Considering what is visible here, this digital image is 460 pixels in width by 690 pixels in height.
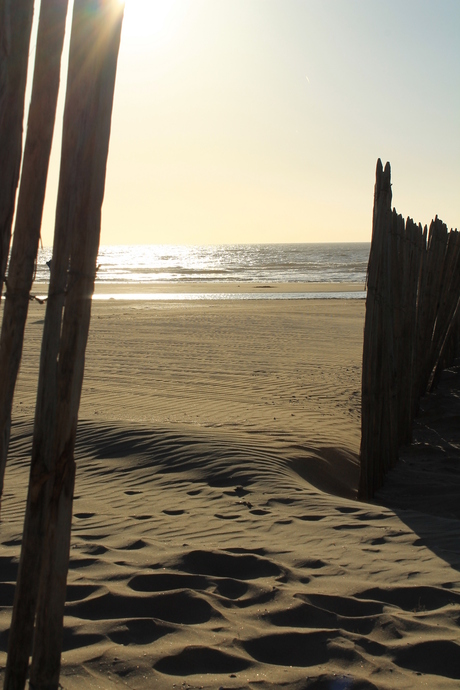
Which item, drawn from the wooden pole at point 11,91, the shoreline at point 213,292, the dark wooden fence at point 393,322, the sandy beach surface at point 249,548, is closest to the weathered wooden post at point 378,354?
the dark wooden fence at point 393,322

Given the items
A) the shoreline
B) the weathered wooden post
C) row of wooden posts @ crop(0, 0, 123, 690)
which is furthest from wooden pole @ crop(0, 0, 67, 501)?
the shoreline

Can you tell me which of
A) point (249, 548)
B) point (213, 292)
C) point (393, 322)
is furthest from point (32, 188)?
point (213, 292)

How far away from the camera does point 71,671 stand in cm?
233

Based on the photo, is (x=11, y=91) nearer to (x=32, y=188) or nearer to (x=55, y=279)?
(x=32, y=188)

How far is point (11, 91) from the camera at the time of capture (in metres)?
1.71

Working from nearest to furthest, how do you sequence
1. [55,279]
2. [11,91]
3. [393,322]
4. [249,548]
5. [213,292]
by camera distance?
[11,91]
[55,279]
[249,548]
[393,322]
[213,292]

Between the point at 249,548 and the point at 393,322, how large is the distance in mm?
2788

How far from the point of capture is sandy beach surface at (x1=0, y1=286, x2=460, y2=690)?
2453 millimetres

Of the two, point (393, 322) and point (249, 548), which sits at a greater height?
point (393, 322)

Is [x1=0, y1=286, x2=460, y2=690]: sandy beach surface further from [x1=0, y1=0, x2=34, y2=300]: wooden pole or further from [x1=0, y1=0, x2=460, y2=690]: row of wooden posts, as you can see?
[x1=0, y1=0, x2=34, y2=300]: wooden pole

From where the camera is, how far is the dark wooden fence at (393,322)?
4637 millimetres

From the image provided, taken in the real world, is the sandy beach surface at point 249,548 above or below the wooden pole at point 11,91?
below

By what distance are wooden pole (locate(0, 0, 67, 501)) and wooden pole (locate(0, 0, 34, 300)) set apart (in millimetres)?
48

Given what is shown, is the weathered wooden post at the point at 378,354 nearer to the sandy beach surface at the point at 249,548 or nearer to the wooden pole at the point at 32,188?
the sandy beach surface at the point at 249,548
